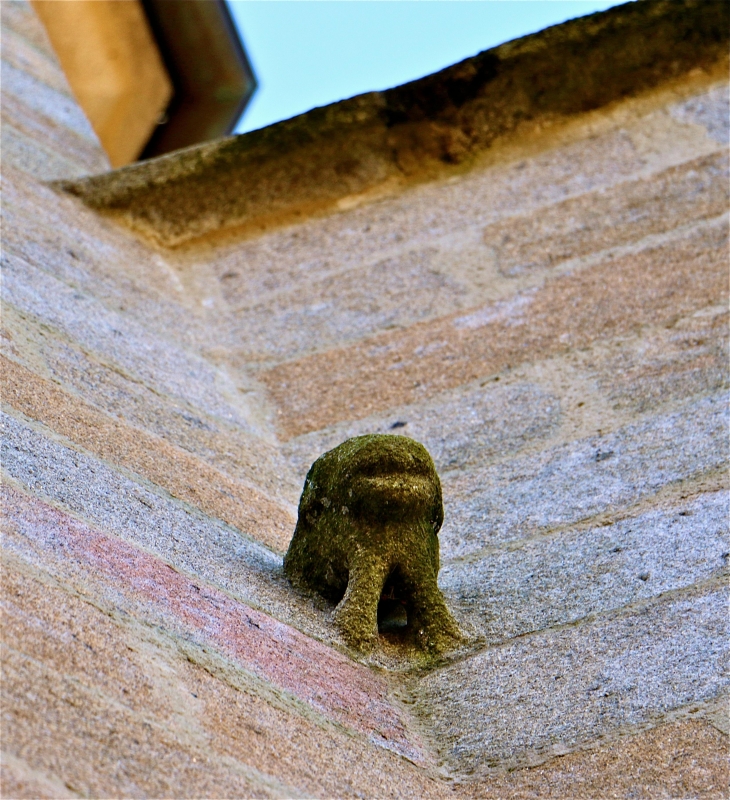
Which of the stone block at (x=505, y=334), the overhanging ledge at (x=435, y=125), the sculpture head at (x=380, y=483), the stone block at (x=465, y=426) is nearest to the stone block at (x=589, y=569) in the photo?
the sculpture head at (x=380, y=483)

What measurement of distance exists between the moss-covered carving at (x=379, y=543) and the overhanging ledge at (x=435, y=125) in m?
1.19


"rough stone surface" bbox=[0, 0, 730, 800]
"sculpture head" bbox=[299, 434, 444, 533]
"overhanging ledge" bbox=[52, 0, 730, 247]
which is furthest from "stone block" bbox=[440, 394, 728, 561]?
"overhanging ledge" bbox=[52, 0, 730, 247]

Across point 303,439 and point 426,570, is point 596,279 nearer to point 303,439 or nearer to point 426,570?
point 303,439

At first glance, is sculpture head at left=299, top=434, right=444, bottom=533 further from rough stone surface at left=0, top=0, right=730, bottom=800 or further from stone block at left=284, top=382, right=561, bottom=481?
stone block at left=284, top=382, right=561, bottom=481

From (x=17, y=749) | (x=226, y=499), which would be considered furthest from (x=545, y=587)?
(x=17, y=749)

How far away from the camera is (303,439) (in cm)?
197

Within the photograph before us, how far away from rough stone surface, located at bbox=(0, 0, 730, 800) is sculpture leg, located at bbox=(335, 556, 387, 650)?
0.02 m

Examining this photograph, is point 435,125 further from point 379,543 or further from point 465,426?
point 379,543

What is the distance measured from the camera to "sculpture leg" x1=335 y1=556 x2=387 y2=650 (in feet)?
4.61

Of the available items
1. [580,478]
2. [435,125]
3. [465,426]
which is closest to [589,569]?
[580,478]

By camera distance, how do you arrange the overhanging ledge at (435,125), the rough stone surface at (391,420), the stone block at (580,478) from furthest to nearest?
1. the overhanging ledge at (435,125)
2. the stone block at (580,478)
3. the rough stone surface at (391,420)

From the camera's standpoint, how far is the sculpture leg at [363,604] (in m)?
1.40

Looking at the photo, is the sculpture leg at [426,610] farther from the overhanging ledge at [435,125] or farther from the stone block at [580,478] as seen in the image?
the overhanging ledge at [435,125]

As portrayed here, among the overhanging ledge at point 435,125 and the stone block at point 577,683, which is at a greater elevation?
the stone block at point 577,683
